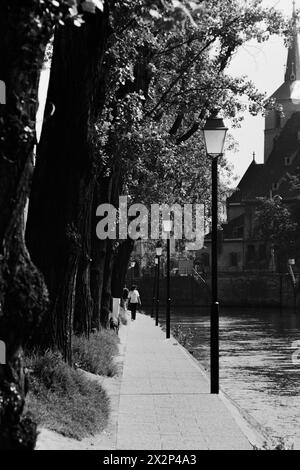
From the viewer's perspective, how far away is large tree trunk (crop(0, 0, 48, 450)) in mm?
7035

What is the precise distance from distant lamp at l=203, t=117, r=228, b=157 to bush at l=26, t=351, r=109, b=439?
506 cm

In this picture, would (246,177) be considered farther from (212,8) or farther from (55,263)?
(55,263)

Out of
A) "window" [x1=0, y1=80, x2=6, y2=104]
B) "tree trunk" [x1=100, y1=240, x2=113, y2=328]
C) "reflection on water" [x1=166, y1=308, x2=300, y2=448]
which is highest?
"window" [x1=0, y1=80, x2=6, y2=104]

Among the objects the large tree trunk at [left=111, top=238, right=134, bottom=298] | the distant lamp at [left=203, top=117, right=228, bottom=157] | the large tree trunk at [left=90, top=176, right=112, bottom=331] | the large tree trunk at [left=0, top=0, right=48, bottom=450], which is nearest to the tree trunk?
the large tree trunk at [left=90, top=176, right=112, bottom=331]

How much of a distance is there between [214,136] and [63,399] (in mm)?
6565

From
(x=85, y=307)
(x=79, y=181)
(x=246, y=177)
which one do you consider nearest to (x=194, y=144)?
(x=85, y=307)

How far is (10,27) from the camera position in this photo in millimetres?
7016

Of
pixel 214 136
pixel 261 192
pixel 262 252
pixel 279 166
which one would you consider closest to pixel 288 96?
pixel 279 166

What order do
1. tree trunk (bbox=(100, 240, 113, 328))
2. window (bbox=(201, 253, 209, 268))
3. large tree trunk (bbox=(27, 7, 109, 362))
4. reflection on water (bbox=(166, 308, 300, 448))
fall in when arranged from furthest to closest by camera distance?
window (bbox=(201, 253, 209, 268)), tree trunk (bbox=(100, 240, 113, 328)), reflection on water (bbox=(166, 308, 300, 448)), large tree trunk (bbox=(27, 7, 109, 362))

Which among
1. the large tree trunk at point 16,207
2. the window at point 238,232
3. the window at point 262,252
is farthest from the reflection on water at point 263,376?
the window at point 238,232

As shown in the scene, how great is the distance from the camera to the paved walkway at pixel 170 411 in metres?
9.45

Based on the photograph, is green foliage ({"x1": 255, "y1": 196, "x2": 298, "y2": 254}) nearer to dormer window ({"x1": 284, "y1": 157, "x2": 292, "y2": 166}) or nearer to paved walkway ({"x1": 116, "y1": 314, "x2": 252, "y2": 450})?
dormer window ({"x1": 284, "y1": 157, "x2": 292, "y2": 166})

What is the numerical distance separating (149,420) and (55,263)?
2.90 metres

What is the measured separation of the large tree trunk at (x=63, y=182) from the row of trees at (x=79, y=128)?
0.02 metres
